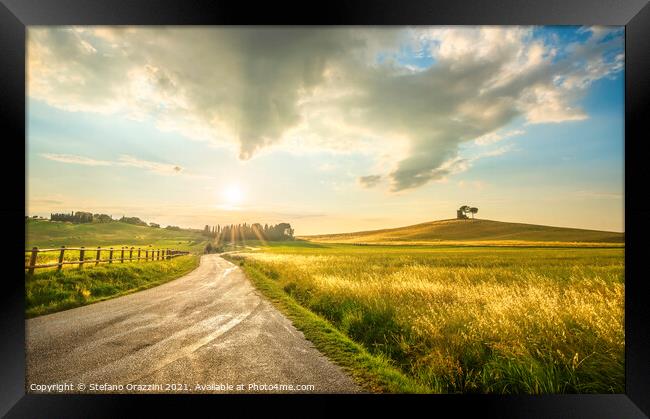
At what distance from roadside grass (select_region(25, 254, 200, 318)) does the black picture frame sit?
3.65ft

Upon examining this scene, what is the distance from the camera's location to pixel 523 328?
180 inches

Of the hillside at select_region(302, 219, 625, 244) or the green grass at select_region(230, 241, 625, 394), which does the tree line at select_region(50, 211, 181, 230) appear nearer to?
the green grass at select_region(230, 241, 625, 394)

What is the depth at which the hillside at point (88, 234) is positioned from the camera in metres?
5.14

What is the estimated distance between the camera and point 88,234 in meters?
6.11

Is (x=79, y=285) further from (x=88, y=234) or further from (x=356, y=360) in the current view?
(x=356, y=360)

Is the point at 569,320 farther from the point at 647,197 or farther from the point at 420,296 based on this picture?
the point at 420,296

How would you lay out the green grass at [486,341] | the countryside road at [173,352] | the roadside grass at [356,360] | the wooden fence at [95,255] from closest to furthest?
the roadside grass at [356,360] < the green grass at [486,341] < the countryside road at [173,352] < the wooden fence at [95,255]

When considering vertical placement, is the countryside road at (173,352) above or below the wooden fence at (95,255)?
below

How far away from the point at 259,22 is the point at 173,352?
6017mm

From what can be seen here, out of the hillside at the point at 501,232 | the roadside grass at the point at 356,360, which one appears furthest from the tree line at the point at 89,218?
the hillside at the point at 501,232

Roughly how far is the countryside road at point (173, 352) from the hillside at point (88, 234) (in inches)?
69.7

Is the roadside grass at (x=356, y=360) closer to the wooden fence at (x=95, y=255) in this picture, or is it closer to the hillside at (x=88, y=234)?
the hillside at (x=88, y=234)

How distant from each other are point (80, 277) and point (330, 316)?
27.3ft

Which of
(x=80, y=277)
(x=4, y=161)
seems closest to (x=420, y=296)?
(x=4, y=161)
